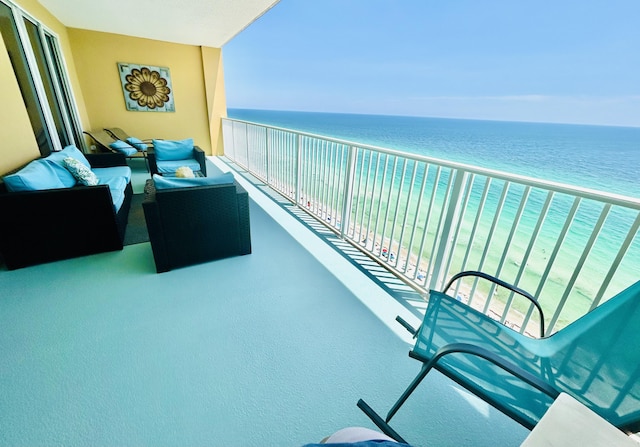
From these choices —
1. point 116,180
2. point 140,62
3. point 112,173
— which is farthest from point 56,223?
point 140,62

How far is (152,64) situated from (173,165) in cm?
339

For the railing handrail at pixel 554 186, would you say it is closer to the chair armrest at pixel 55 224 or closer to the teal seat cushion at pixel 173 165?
the chair armrest at pixel 55 224

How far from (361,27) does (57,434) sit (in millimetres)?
19188

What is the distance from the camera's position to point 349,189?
257 cm

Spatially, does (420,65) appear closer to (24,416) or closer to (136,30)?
(136,30)

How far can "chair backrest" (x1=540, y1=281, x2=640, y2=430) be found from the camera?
2.71ft

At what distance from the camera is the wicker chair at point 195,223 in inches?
74.9

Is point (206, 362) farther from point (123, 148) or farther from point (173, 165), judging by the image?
point (123, 148)

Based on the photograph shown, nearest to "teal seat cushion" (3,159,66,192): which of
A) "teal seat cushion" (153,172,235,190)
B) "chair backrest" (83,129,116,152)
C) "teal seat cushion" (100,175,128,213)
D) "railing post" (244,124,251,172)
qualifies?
"teal seat cushion" (100,175,128,213)

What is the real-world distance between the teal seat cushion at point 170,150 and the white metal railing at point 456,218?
3.86 feet

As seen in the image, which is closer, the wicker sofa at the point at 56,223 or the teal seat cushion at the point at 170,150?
the wicker sofa at the point at 56,223

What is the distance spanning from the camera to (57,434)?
1040 millimetres

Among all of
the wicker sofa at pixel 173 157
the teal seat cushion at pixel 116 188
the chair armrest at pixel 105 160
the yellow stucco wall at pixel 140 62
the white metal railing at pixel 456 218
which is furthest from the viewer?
the yellow stucco wall at pixel 140 62

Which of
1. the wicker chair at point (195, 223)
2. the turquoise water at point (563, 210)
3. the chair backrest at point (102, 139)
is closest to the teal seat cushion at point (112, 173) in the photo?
the wicker chair at point (195, 223)
